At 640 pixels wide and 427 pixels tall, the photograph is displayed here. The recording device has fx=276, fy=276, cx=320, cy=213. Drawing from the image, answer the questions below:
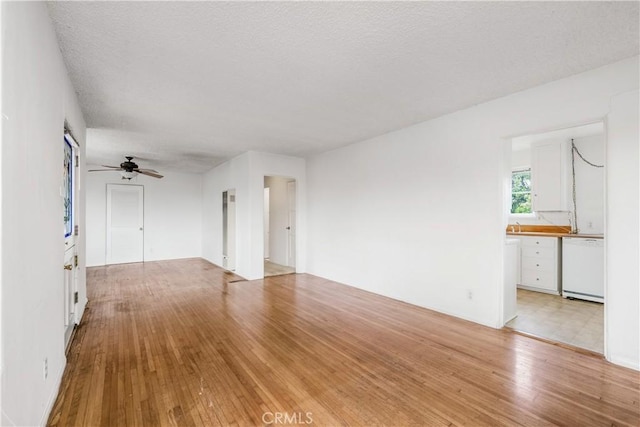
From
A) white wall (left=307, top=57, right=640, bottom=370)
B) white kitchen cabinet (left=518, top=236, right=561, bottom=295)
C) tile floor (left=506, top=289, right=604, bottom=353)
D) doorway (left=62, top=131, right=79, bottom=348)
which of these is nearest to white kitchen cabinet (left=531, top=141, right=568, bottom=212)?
white kitchen cabinet (left=518, top=236, right=561, bottom=295)

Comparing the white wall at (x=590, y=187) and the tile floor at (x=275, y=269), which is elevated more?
the white wall at (x=590, y=187)

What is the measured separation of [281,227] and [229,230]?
4.59 feet

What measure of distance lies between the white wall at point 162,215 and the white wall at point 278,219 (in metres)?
2.60

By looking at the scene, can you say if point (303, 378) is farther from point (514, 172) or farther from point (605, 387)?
point (514, 172)

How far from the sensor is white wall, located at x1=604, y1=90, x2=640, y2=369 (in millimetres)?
2348

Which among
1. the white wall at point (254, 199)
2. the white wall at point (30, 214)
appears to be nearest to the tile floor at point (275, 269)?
the white wall at point (254, 199)

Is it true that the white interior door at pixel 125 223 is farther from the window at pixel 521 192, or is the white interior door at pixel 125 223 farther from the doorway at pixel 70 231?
the window at pixel 521 192

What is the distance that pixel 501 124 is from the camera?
3156 millimetres

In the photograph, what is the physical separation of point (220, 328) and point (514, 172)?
6.26 metres

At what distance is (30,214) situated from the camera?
1.51m

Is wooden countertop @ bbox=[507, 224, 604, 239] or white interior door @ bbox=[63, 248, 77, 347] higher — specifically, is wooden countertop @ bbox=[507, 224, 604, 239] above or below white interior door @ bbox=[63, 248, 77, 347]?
above

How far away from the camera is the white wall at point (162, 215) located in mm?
7262

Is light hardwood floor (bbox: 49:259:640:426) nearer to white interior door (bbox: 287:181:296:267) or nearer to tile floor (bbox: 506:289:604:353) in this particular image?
tile floor (bbox: 506:289:604:353)

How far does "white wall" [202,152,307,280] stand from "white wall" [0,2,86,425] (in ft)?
11.3
